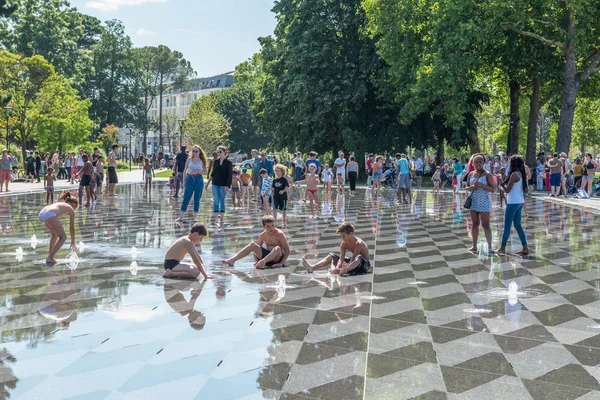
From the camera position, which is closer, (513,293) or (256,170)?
(513,293)

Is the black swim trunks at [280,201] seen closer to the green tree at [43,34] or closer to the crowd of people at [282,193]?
the crowd of people at [282,193]

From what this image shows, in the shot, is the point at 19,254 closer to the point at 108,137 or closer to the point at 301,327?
the point at 301,327

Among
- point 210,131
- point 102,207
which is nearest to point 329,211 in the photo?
point 102,207

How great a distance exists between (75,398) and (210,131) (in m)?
78.9

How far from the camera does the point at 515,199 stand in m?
12.6

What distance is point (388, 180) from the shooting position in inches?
1594

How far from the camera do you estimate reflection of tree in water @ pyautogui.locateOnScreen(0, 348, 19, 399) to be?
5054 mm

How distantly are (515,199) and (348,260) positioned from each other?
12.5ft

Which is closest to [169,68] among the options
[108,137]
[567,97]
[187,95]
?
[108,137]

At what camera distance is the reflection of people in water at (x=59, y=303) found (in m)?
7.22

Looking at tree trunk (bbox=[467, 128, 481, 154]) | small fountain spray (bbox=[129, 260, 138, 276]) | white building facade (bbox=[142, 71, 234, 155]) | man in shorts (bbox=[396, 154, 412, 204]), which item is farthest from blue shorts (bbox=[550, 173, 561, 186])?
white building facade (bbox=[142, 71, 234, 155])

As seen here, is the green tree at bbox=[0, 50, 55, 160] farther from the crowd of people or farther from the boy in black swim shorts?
the boy in black swim shorts

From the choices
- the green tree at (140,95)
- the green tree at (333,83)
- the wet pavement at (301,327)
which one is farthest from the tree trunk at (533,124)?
the green tree at (140,95)

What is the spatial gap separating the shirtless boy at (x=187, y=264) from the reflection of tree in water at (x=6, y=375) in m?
3.63
